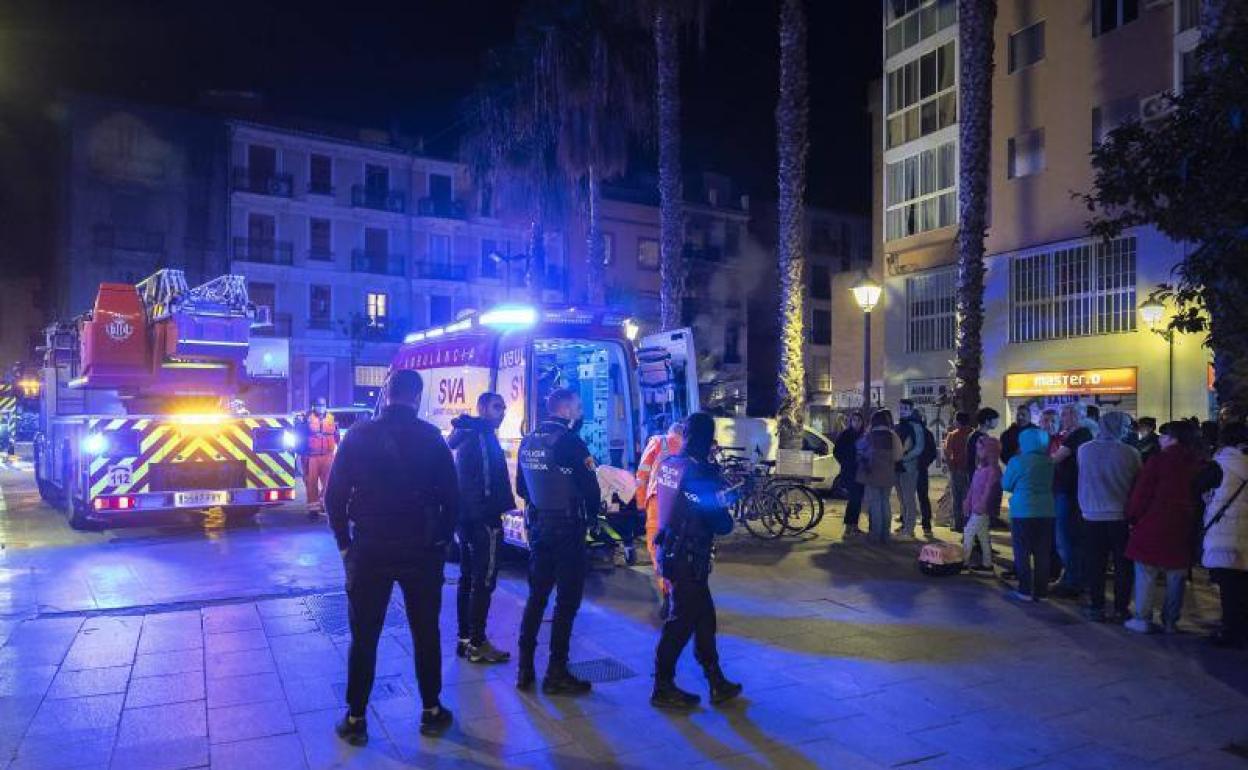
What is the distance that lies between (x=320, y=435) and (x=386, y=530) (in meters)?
9.43

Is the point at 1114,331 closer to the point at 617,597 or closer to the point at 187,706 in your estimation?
the point at 617,597

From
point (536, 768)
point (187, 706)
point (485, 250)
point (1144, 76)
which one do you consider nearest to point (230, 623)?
point (187, 706)

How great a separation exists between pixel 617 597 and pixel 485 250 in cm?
3956

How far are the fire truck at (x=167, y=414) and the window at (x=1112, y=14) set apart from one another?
63.3ft

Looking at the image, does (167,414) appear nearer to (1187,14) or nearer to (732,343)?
(1187,14)

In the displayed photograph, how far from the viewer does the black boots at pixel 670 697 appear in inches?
203

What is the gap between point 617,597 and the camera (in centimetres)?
805

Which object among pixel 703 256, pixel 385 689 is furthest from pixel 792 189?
pixel 703 256

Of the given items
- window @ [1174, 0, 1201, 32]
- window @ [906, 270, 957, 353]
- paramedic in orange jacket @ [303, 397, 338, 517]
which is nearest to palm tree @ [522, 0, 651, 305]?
window @ [906, 270, 957, 353]

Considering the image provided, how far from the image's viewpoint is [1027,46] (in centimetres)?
2227

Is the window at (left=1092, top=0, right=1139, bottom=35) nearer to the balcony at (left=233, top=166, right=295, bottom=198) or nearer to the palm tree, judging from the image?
the palm tree

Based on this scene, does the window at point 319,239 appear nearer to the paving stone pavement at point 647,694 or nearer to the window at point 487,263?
the window at point 487,263

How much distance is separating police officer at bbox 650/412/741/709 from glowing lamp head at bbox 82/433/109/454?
881cm

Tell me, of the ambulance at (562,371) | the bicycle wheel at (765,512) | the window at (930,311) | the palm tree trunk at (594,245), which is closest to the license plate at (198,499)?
the ambulance at (562,371)
